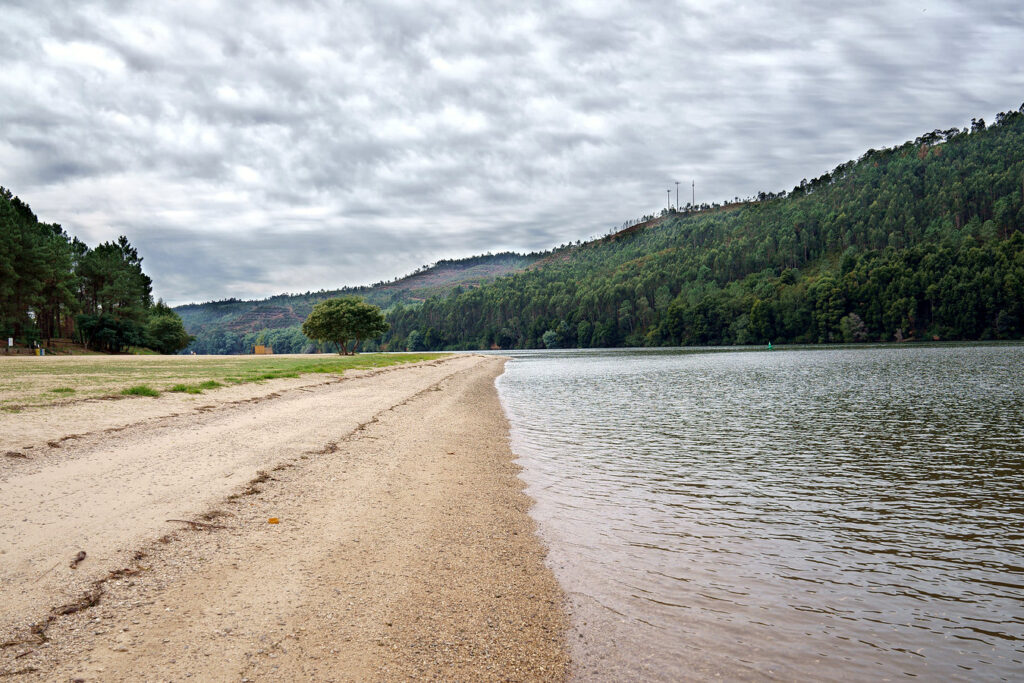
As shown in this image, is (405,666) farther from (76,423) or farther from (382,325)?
(382,325)

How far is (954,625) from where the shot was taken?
20.2 ft

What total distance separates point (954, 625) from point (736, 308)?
185 meters

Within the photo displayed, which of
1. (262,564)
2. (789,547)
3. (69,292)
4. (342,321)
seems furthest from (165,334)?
(789,547)

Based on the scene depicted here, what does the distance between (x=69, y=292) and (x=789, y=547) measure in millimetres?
100636

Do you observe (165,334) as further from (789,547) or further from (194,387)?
(789,547)

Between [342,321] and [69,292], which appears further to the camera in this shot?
[342,321]

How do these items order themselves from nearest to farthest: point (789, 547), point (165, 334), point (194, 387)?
point (789, 547), point (194, 387), point (165, 334)

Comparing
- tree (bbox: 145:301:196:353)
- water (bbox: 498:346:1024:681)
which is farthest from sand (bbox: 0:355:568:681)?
tree (bbox: 145:301:196:353)

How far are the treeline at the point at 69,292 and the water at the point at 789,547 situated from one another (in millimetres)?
80222

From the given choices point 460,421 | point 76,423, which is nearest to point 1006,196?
point 460,421

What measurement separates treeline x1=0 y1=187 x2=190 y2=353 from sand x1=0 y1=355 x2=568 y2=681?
7431 centimetres

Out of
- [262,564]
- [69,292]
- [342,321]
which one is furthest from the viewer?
[342,321]

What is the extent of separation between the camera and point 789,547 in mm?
8617

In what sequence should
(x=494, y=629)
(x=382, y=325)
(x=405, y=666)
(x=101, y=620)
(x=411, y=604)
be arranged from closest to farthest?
(x=405, y=666)
(x=101, y=620)
(x=494, y=629)
(x=411, y=604)
(x=382, y=325)
